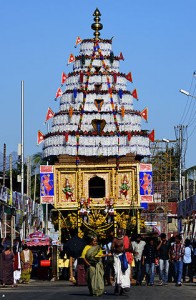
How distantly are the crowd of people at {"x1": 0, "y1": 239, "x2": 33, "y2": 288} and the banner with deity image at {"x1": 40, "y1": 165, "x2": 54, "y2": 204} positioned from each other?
7.18 meters

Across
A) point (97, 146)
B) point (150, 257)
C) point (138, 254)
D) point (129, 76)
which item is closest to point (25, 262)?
point (138, 254)

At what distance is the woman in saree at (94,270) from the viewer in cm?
2528

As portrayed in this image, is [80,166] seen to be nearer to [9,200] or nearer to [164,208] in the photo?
[9,200]

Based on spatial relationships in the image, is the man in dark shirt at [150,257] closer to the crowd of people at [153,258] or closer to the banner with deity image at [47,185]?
the crowd of people at [153,258]

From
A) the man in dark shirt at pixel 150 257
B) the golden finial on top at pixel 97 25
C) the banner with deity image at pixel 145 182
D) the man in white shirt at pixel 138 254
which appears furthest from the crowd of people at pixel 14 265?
the golden finial on top at pixel 97 25

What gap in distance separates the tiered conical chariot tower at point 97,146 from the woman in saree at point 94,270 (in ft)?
61.0

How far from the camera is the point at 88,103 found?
48.8m

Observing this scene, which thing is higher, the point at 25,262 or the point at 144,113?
the point at 144,113

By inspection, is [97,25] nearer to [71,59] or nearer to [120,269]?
[71,59]

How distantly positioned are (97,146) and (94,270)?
21.5 metres

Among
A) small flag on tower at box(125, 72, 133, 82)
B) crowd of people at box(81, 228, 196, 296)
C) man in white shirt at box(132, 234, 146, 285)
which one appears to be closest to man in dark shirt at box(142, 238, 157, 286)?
crowd of people at box(81, 228, 196, 296)

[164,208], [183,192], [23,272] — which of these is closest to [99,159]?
[23,272]

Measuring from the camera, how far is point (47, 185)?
151ft

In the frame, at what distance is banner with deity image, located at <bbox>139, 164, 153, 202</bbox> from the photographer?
45.9m
